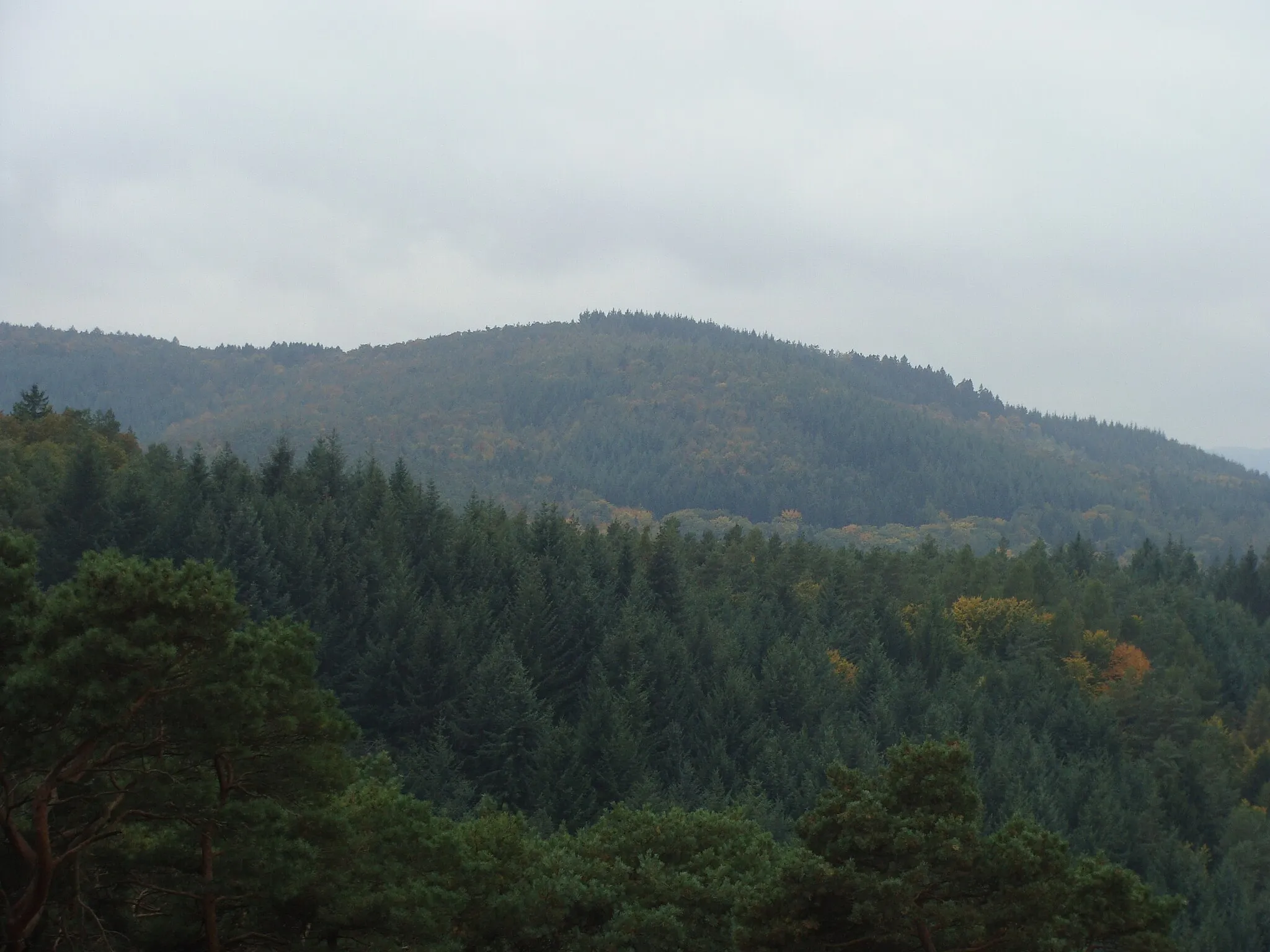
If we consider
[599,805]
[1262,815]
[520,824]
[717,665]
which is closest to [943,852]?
[520,824]

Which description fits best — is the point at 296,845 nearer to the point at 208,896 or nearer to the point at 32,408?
the point at 208,896

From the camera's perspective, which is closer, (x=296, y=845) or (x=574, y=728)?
(x=296, y=845)

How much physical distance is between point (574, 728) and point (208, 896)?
4665 cm

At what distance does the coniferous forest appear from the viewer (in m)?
20.1

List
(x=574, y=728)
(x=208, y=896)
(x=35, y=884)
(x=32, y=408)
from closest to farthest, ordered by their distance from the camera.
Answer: (x=35, y=884)
(x=208, y=896)
(x=574, y=728)
(x=32, y=408)

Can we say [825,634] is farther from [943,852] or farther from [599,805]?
[943,852]

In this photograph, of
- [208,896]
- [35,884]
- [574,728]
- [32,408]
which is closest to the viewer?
[35,884]

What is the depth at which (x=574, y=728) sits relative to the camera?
67.5 meters

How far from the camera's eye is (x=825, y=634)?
9912 centimetres

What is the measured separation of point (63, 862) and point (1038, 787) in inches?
2493

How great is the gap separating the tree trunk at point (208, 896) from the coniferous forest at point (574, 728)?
11 cm

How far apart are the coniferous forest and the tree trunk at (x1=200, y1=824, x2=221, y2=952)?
111 mm

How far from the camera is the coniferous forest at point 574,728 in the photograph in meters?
20.1

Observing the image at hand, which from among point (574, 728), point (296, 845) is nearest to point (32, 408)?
point (574, 728)
